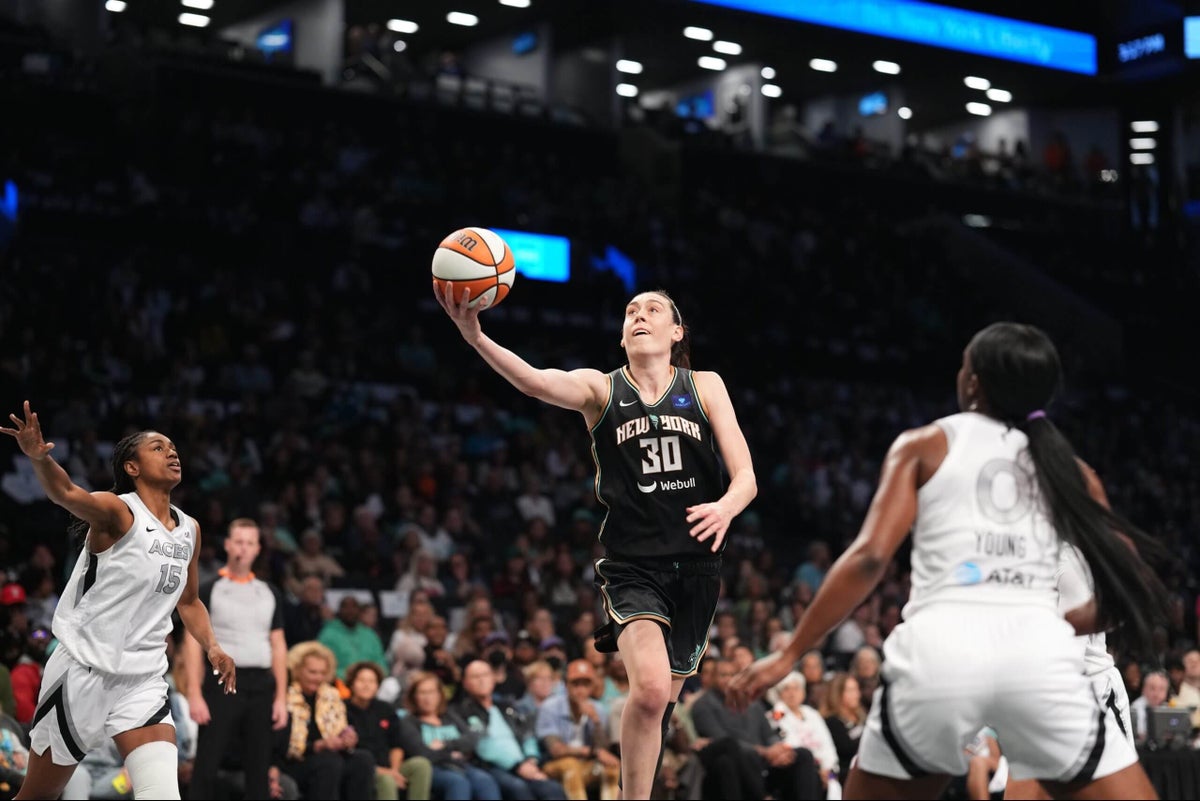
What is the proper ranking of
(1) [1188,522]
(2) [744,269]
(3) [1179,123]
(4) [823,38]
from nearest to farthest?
(1) [1188,522] → (2) [744,269] → (4) [823,38] → (3) [1179,123]

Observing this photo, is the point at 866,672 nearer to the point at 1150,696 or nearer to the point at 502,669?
the point at 1150,696

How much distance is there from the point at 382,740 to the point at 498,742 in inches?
40.2

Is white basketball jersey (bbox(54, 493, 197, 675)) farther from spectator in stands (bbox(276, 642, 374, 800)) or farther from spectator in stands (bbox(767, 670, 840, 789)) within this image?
spectator in stands (bbox(767, 670, 840, 789))

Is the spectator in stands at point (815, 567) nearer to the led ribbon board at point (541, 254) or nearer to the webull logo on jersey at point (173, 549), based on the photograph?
the led ribbon board at point (541, 254)

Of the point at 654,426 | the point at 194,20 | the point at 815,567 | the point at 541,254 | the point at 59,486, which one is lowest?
the point at 815,567

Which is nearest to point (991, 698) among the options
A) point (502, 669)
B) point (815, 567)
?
point (502, 669)

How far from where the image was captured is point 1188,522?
23.2 metres

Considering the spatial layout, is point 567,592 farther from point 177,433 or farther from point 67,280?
point 67,280

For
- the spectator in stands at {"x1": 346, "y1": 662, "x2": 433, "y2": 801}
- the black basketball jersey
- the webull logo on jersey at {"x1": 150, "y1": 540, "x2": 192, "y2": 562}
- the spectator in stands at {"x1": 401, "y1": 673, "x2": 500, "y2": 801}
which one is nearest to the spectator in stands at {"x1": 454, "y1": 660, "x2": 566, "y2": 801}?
the spectator in stands at {"x1": 401, "y1": 673, "x2": 500, "y2": 801}

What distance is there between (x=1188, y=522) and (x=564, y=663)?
14.2 metres

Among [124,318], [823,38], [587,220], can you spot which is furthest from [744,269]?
[124,318]

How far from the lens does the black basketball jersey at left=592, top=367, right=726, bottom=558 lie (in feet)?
20.1

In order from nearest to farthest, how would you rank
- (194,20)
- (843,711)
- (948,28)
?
(843,711) < (194,20) < (948,28)

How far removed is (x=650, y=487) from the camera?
6160mm
